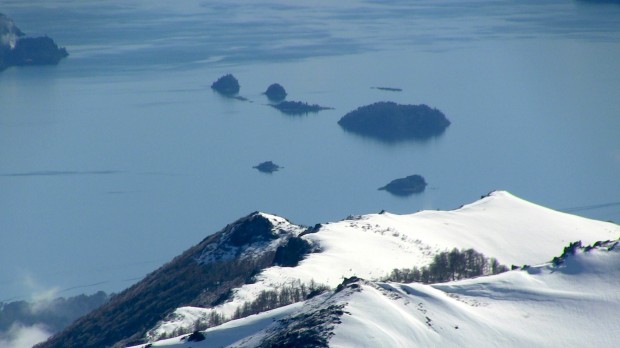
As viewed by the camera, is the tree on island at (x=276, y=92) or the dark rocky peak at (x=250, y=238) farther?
the tree on island at (x=276, y=92)

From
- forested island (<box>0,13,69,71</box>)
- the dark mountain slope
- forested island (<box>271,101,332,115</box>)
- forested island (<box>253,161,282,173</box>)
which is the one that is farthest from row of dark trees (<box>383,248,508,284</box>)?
forested island (<box>0,13,69,71</box>)

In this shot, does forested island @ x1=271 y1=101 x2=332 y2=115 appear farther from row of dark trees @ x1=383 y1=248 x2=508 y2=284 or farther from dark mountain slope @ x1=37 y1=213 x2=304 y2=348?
row of dark trees @ x1=383 y1=248 x2=508 y2=284

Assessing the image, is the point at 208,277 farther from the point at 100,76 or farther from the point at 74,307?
the point at 100,76

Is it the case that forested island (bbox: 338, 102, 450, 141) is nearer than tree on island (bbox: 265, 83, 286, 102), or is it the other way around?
forested island (bbox: 338, 102, 450, 141)

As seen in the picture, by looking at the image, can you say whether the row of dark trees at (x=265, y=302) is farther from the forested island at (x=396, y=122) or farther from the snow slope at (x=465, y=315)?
the forested island at (x=396, y=122)

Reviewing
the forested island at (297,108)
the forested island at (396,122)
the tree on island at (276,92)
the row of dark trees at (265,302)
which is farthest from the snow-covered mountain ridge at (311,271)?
the tree on island at (276,92)

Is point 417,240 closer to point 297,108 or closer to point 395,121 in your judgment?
point 395,121

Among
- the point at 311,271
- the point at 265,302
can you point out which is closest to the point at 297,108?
the point at 311,271

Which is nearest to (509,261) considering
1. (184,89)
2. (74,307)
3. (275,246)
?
(275,246)
